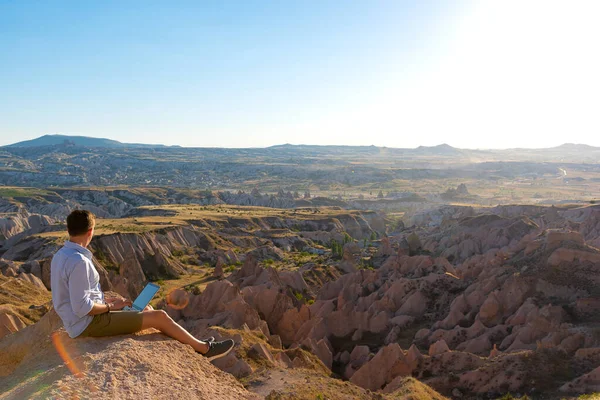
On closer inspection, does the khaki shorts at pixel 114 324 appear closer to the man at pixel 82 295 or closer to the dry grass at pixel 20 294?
the man at pixel 82 295

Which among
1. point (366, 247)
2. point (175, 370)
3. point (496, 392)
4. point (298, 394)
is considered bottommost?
point (366, 247)

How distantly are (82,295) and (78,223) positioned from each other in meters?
1.23

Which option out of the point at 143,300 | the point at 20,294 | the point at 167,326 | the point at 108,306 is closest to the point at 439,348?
the point at 167,326

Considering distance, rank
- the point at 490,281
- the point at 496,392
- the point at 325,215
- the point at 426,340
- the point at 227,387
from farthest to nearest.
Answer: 1. the point at 325,215
2. the point at 490,281
3. the point at 426,340
4. the point at 496,392
5. the point at 227,387

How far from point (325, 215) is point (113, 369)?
101 m

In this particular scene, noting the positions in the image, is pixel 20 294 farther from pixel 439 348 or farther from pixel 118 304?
pixel 118 304

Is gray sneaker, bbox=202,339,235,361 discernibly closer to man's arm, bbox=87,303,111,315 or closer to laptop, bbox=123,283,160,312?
laptop, bbox=123,283,160,312

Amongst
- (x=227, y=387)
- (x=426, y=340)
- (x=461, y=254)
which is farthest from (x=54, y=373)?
(x=461, y=254)

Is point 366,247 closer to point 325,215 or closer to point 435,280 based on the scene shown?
→ point 325,215

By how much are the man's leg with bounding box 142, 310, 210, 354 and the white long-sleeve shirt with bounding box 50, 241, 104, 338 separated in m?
1.37

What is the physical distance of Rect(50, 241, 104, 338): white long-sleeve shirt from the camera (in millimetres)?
7895

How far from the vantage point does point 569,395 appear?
19.5 m

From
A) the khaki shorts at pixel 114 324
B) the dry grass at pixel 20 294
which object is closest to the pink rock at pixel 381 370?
the khaki shorts at pixel 114 324

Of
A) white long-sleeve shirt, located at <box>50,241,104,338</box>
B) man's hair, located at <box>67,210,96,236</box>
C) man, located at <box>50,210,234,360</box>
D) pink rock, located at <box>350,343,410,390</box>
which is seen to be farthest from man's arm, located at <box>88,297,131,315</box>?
pink rock, located at <box>350,343,410,390</box>
